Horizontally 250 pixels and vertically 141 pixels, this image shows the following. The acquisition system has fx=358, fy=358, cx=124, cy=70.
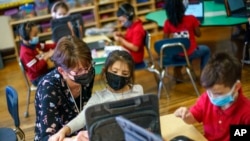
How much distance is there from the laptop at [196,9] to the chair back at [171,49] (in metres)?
0.84

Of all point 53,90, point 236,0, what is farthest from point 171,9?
point 53,90

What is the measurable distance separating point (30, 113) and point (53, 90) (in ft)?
7.20

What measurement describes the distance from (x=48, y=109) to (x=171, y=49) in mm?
1814

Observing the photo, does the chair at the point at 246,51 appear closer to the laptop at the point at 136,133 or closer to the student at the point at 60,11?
the student at the point at 60,11

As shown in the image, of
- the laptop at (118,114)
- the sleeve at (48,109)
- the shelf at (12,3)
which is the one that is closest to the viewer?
the laptop at (118,114)

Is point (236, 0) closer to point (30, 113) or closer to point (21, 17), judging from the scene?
point (30, 113)

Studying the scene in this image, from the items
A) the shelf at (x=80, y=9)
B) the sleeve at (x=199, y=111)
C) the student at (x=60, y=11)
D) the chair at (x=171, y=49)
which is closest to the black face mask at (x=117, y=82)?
the sleeve at (x=199, y=111)

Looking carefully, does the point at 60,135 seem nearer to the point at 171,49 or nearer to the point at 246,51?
the point at 171,49

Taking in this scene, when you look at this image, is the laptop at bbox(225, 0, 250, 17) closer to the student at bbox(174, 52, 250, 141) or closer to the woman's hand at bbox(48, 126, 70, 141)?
the student at bbox(174, 52, 250, 141)

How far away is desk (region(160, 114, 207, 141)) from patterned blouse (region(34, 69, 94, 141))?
1.74 ft

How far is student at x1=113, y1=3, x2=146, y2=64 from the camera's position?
141 inches

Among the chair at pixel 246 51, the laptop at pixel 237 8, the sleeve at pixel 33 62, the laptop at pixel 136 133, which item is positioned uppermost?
the laptop at pixel 136 133

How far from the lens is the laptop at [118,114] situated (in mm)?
1360

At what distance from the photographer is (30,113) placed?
3947 mm
